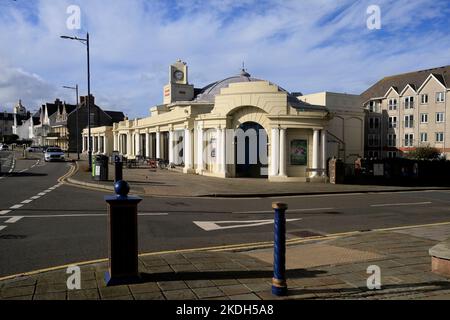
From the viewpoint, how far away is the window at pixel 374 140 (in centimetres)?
6946

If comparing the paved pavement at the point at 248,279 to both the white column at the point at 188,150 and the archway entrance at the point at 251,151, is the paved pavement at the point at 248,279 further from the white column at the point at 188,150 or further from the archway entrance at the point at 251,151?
the white column at the point at 188,150

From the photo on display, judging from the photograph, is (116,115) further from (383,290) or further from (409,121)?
(383,290)

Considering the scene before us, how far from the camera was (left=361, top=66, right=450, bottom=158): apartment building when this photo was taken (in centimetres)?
5884

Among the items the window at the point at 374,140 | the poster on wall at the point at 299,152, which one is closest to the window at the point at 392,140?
the window at the point at 374,140

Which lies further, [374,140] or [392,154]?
[374,140]

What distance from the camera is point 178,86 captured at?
47719mm

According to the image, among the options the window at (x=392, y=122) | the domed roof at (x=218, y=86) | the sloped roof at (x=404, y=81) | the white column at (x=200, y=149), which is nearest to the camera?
the white column at (x=200, y=149)

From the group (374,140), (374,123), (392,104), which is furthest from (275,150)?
(374,123)

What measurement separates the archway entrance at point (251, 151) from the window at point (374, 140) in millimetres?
47732

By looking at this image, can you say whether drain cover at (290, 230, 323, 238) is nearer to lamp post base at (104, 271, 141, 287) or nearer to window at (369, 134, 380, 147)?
lamp post base at (104, 271, 141, 287)

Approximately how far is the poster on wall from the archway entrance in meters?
2.20

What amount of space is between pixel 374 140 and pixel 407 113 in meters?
7.59

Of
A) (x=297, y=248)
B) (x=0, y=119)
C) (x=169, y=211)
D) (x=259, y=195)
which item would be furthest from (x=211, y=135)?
(x=0, y=119)
